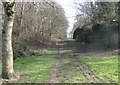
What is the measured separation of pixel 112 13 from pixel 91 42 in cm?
497

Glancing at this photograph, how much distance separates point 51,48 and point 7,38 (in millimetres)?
26178

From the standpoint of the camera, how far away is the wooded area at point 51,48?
14077mm

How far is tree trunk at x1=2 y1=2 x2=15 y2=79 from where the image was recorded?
45.9ft

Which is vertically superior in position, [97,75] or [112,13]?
[112,13]

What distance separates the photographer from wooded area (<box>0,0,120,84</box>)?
14.1m

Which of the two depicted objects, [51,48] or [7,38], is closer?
[7,38]

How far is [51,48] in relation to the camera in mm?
40250

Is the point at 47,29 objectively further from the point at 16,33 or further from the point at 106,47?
the point at 106,47

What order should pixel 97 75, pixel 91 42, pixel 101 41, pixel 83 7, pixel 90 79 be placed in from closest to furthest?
pixel 90 79
pixel 97 75
pixel 101 41
pixel 91 42
pixel 83 7

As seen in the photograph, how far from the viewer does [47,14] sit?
4784cm

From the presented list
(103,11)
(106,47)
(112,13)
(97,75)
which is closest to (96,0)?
(103,11)

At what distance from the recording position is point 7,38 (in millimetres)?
14125

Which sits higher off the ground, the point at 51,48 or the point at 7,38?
the point at 7,38

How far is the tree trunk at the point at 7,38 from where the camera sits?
14.0m
